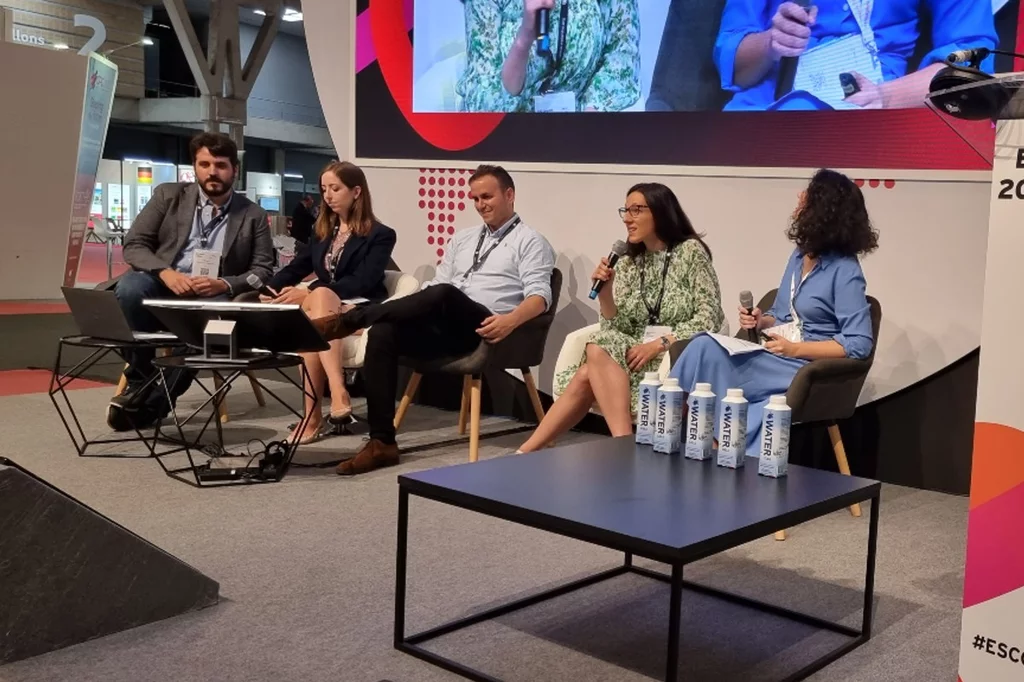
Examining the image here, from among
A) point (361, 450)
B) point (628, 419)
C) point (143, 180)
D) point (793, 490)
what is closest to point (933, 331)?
point (628, 419)

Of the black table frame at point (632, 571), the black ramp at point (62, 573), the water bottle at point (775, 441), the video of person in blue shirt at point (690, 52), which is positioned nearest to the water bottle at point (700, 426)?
the water bottle at point (775, 441)

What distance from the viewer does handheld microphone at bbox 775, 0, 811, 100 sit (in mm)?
4375

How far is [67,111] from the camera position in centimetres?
1046

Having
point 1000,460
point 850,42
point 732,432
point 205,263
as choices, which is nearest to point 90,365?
point 205,263

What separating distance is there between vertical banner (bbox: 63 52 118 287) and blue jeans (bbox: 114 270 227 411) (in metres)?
6.53

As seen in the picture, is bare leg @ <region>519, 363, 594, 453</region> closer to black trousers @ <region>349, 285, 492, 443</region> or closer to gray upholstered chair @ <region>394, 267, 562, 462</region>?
gray upholstered chair @ <region>394, 267, 562, 462</region>

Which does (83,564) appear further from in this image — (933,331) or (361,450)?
(933,331)

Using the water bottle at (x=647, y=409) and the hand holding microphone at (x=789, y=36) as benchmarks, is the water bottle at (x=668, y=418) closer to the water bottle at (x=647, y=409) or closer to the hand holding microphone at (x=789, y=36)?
the water bottle at (x=647, y=409)

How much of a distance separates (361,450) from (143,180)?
1463cm

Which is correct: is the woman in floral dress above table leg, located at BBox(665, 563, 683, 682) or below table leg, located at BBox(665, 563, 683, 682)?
above

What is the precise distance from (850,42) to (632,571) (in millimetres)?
2358

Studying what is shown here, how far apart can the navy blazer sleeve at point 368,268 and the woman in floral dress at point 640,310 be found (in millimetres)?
1131

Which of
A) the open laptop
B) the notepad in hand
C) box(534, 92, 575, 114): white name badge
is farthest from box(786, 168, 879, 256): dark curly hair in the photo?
the open laptop

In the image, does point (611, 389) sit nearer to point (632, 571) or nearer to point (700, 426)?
point (632, 571)
